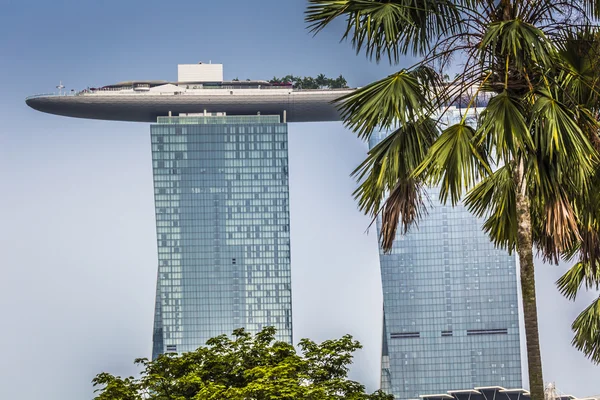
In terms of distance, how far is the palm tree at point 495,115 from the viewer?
17016mm

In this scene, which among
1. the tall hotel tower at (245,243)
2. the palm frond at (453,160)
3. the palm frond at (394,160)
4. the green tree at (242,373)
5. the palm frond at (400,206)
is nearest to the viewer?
the palm frond at (453,160)

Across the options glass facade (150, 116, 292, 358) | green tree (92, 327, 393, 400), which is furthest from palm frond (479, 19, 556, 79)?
glass facade (150, 116, 292, 358)

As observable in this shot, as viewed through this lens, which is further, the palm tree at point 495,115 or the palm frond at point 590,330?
the palm frond at point 590,330

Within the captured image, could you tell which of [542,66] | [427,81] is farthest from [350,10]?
[542,66]

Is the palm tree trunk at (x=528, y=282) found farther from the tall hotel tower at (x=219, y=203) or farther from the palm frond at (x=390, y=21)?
the tall hotel tower at (x=219, y=203)

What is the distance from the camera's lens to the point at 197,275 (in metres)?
127

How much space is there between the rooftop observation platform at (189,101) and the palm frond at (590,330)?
95008mm

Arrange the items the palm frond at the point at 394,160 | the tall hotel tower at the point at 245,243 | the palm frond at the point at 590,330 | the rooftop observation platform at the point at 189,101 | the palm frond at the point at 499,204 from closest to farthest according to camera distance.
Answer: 1. the palm frond at the point at 394,160
2. the palm frond at the point at 499,204
3. the palm frond at the point at 590,330
4. the rooftop observation platform at the point at 189,101
5. the tall hotel tower at the point at 245,243

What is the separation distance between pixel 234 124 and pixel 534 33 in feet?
368

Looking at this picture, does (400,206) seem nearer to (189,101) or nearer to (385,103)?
(385,103)

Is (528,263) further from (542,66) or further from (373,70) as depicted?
(373,70)

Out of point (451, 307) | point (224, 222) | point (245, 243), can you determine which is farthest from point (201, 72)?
point (451, 307)

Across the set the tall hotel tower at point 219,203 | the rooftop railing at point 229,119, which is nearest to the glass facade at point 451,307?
the tall hotel tower at point 219,203

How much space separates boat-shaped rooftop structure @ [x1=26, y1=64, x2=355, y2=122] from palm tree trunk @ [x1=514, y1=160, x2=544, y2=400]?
330 ft
